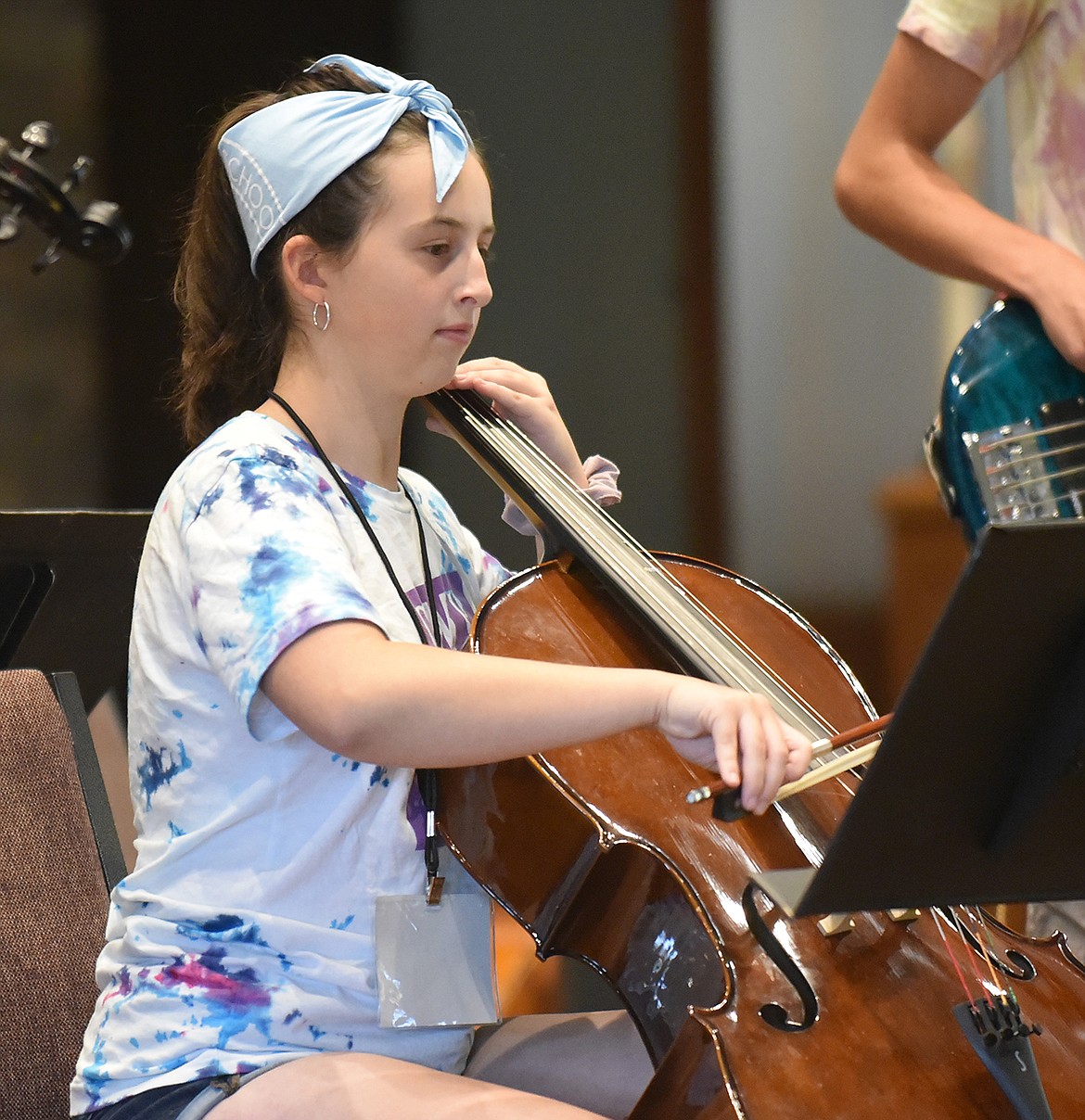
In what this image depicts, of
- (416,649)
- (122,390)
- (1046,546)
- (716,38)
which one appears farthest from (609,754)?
(716,38)

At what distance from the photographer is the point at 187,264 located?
4.39 feet

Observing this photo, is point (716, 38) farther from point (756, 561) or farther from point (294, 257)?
point (294, 257)

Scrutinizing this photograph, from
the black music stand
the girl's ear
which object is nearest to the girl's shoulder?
the girl's ear

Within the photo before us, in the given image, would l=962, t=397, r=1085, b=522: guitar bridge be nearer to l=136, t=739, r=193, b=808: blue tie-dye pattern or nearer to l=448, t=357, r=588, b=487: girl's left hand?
l=448, t=357, r=588, b=487: girl's left hand

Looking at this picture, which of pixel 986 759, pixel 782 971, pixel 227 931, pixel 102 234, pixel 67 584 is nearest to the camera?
pixel 986 759

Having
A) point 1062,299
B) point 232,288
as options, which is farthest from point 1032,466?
point 232,288

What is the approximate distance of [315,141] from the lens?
118 centimetres

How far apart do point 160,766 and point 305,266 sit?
421 mm

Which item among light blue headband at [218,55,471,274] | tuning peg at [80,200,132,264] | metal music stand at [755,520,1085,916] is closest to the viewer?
metal music stand at [755,520,1085,916]

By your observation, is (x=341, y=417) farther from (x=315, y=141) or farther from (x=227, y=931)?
(x=227, y=931)

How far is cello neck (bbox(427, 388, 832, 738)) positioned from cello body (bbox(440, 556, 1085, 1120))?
0.03 meters

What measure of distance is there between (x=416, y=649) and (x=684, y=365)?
2.42m

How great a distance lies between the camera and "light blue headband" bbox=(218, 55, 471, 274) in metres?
1.17

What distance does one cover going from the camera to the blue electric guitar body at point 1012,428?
1231mm
